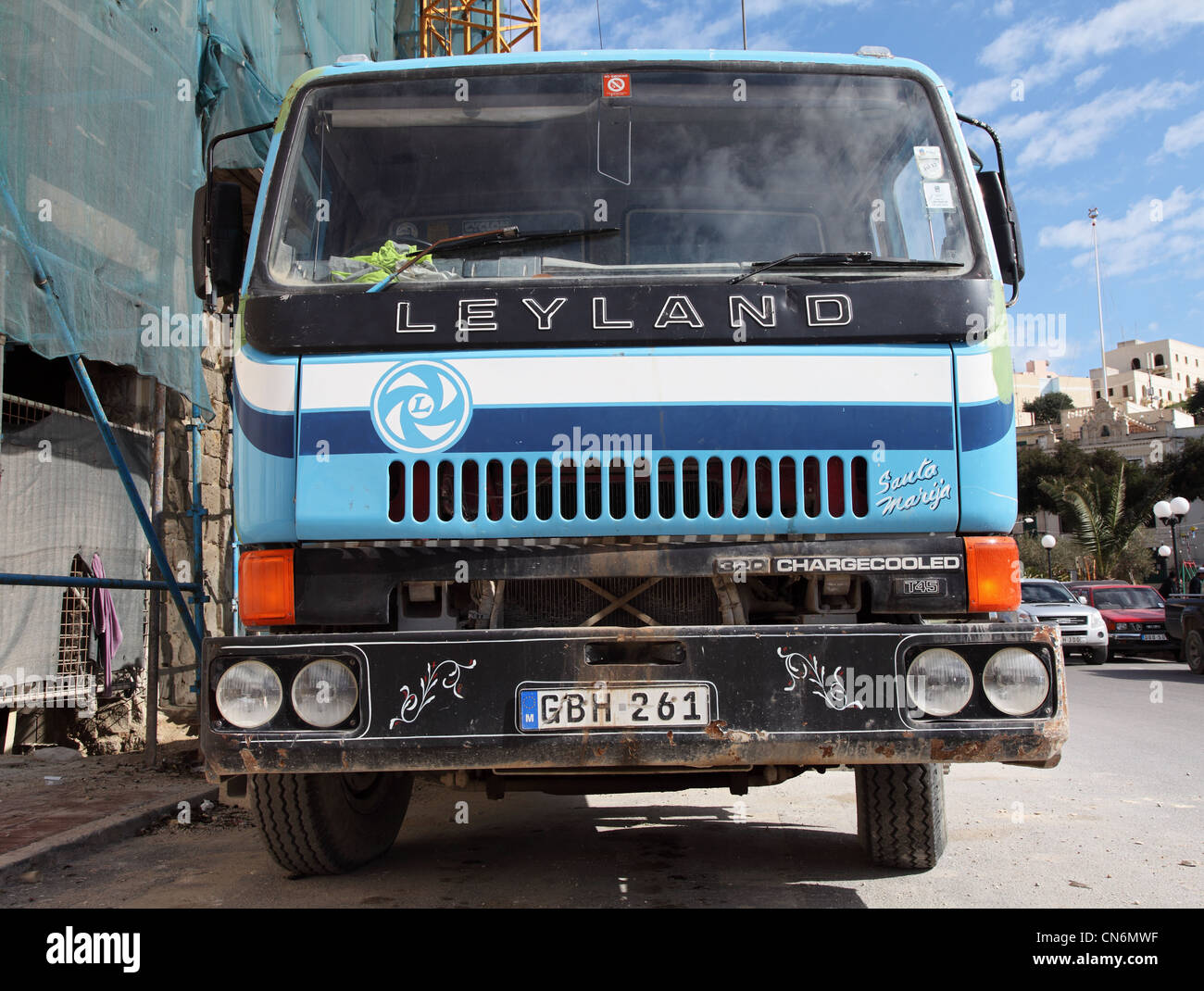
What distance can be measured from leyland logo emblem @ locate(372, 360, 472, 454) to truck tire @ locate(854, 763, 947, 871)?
6.38 ft

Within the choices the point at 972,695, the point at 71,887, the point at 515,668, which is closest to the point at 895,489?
the point at 972,695

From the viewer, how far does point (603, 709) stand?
8.83 ft

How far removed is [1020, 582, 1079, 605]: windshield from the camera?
17.8 m

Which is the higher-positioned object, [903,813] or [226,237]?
[226,237]

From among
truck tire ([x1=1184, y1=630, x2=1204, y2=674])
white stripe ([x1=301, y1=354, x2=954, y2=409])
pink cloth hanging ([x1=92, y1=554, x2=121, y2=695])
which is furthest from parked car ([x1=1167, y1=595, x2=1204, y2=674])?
white stripe ([x1=301, y1=354, x2=954, y2=409])

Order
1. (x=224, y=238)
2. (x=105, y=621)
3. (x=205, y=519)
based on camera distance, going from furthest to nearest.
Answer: (x=205, y=519)
(x=105, y=621)
(x=224, y=238)

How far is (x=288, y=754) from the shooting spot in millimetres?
2707

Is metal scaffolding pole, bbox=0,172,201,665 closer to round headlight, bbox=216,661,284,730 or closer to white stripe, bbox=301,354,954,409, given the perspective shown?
round headlight, bbox=216,661,284,730

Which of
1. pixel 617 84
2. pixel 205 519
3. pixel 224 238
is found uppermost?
pixel 617 84

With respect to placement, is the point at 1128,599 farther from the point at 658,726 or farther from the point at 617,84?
the point at 658,726

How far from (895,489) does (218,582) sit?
7786 millimetres

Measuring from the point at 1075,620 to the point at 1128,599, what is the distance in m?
2.64

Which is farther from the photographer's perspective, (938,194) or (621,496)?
(938,194)

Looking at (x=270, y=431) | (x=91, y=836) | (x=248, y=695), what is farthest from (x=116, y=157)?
(x=248, y=695)
